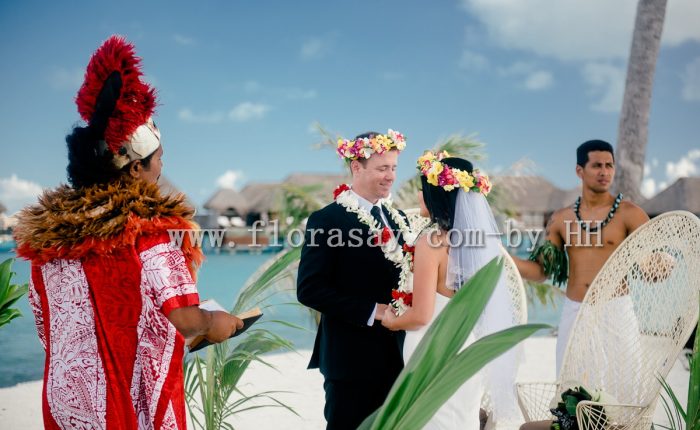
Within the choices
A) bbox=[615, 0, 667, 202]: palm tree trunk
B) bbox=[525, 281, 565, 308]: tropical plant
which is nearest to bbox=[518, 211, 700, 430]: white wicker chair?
bbox=[525, 281, 565, 308]: tropical plant

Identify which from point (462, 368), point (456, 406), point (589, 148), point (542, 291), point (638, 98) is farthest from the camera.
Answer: point (638, 98)

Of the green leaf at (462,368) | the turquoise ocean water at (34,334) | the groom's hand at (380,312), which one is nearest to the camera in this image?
the green leaf at (462,368)

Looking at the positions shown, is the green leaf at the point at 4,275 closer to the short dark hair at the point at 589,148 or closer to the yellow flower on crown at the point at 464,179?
the yellow flower on crown at the point at 464,179

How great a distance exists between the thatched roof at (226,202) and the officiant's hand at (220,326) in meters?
35.4

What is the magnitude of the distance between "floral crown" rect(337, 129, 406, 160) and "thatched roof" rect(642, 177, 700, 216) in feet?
68.6

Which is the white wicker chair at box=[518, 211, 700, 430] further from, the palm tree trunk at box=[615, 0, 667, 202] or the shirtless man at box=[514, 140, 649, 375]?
the palm tree trunk at box=[615, 0, 667, 202]

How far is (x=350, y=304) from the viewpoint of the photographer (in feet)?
9.04

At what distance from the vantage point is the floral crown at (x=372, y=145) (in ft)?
9.86

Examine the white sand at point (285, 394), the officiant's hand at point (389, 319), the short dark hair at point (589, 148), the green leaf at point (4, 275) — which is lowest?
the white sand at point (285, 394)

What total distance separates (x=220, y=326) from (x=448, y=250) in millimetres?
1257

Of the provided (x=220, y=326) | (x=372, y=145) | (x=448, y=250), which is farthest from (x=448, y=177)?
(x=220, y=326)

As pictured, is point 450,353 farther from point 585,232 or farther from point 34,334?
point 34,334

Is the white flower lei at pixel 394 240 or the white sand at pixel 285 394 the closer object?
the white flower lei at pixel 394 240

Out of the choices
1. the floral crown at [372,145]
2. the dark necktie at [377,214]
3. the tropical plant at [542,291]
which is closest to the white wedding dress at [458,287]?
the dark necktie at [377,214]
